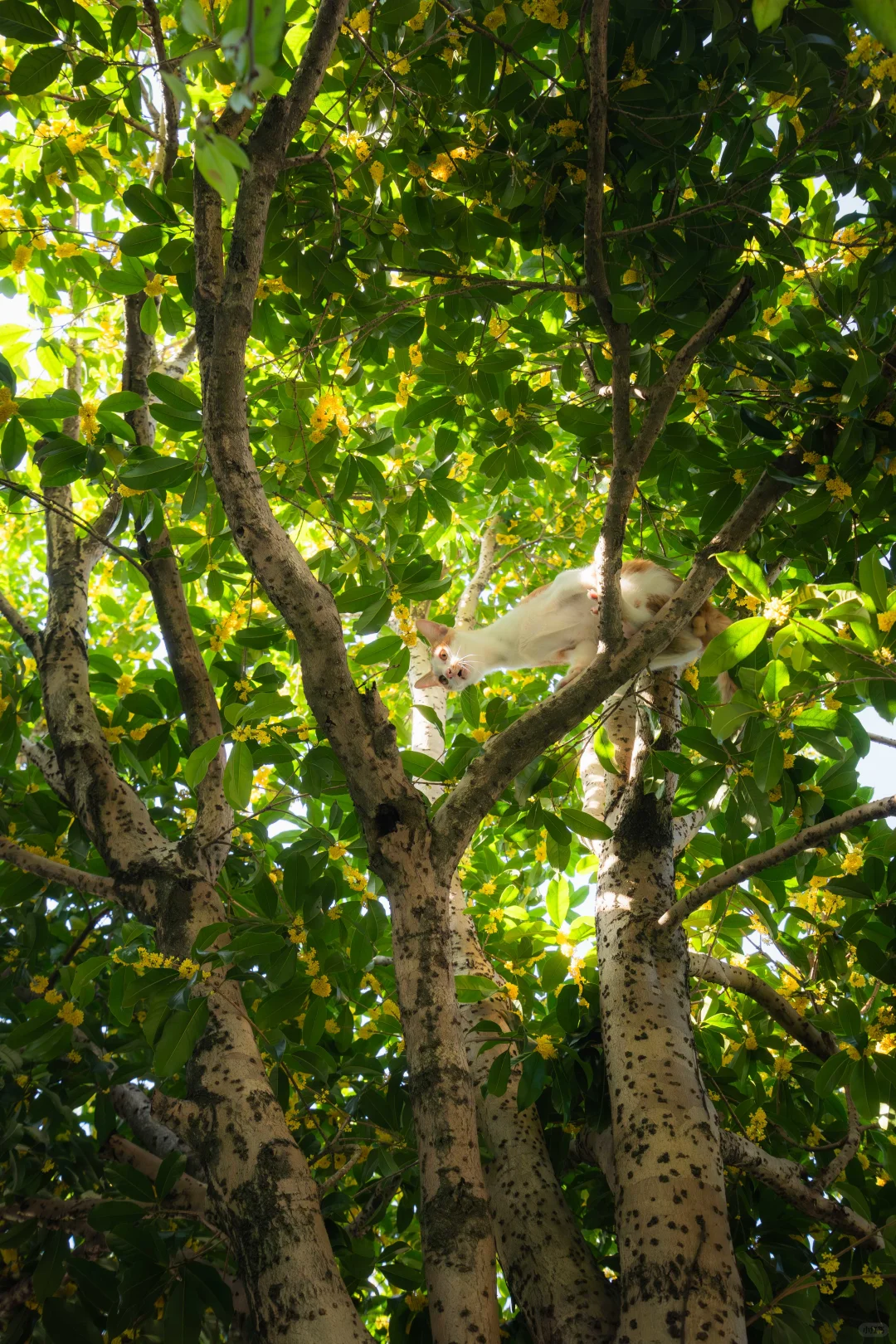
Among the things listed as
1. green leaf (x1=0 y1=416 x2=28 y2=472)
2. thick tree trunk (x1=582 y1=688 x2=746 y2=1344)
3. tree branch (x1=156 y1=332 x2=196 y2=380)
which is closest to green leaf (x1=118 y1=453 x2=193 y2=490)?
green leaf (x1=0 y1=416 x2=28 y2=472)

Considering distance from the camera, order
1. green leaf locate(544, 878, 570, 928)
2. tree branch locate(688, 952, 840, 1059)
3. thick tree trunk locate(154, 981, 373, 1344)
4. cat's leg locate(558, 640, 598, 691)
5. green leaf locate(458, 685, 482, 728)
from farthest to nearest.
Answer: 1. cat's leg locate(558, 640, 598, 691)
2. green leaf locate(544, 878, 570, 928)
3. green leaf locate(458, 685, 482, 728)
4. tree branch locate(688, 952, 840, 1059)
5. thick tree trunk locate(154, 981, 373, 1344)

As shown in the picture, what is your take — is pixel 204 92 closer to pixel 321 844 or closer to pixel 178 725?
pixel 178 725

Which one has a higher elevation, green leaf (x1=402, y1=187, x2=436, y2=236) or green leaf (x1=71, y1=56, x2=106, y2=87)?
green leaf (x1=71, y1=56, x2=106, y2=87)

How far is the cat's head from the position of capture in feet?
10.9

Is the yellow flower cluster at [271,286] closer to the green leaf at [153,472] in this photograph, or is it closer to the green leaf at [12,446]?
the green leaf at [153,472]

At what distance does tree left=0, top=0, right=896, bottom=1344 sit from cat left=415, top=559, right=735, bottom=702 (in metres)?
0.21

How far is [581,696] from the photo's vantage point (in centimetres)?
204

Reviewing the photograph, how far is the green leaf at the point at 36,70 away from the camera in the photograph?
214 cm

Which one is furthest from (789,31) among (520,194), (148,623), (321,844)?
(148,623)

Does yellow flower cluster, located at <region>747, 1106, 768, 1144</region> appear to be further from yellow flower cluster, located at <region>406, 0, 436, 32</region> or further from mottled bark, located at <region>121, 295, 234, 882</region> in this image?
yellow flower cluster, located at <region>406, 0, 436, 32</region>

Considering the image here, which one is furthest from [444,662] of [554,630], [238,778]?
[238,778]

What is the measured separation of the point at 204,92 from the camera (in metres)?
3.25

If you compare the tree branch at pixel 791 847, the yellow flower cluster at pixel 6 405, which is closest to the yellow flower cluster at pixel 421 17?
the yellow flower cluster at pixel 6 405

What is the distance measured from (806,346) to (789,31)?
105 cm
